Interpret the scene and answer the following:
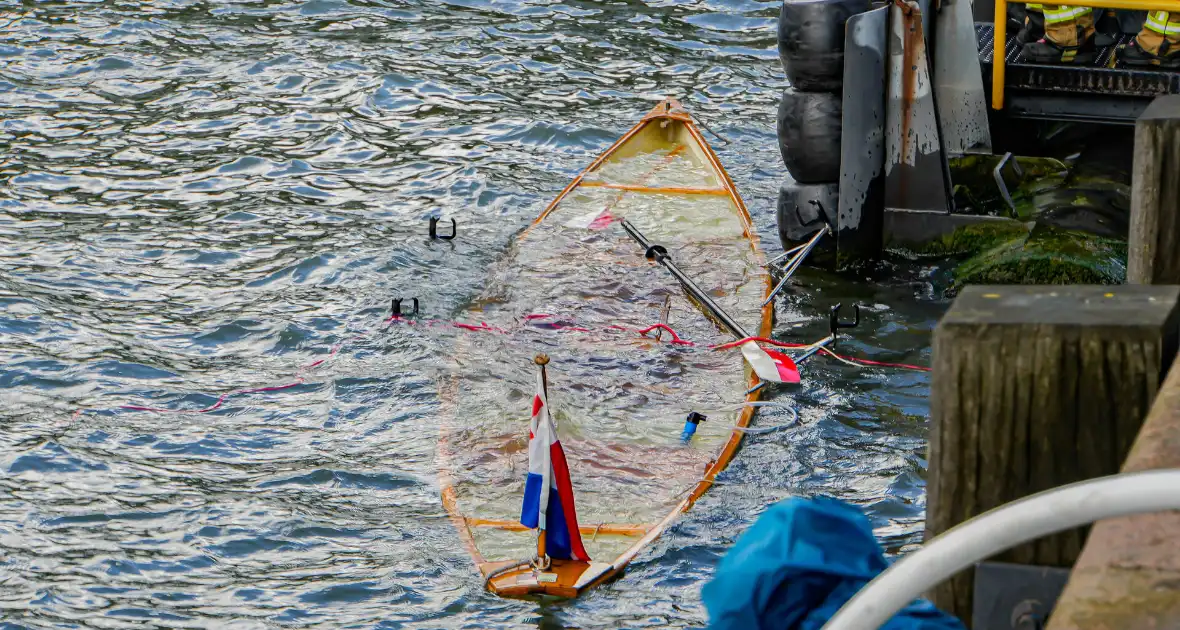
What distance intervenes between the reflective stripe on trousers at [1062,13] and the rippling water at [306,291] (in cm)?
194

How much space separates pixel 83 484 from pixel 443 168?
20.5 ft

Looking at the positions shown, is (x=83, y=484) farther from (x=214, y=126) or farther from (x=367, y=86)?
(x=367, y=86)

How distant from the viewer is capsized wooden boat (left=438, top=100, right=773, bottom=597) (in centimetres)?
630

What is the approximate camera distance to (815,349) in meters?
8.10

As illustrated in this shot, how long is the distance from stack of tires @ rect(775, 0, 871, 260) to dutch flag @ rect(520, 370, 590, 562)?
174 inches

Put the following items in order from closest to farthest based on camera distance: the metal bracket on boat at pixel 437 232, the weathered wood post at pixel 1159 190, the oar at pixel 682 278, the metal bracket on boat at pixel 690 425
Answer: the weathered wood post at pixel 1159 190 → the metal bracket on boat at pixel 690 425 → the oar at pixel 682 278 → the metal bracket on boat at pixel 437 232

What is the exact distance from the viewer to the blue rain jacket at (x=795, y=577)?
2.09 m

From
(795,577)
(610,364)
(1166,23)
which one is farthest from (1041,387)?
(1166,23)

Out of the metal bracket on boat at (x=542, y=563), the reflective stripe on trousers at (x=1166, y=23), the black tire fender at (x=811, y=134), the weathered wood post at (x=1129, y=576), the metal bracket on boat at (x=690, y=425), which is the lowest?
the metal bracket on boat at (x=542, y=563)

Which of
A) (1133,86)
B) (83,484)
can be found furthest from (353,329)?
(1133,86)

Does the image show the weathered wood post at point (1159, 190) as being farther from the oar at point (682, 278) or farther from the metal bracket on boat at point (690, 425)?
the oar at point (682, 278)

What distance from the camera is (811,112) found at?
935 centimetres

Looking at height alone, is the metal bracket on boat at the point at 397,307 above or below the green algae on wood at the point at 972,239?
below

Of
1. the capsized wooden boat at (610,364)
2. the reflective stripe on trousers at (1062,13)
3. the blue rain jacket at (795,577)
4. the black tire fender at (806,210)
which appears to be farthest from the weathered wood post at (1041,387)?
the reflective stripe on trousers at (1062,13)
